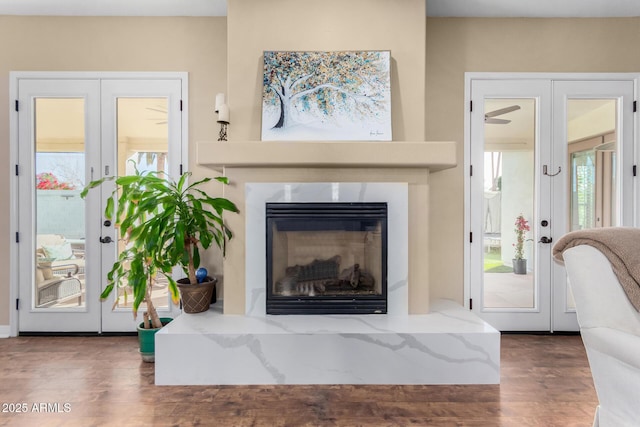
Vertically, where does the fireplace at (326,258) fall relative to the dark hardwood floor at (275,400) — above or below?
above

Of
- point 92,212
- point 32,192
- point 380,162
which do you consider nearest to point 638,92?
point 380,162

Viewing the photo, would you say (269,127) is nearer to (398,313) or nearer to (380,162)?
(380,162)

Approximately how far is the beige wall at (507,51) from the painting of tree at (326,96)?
73cm

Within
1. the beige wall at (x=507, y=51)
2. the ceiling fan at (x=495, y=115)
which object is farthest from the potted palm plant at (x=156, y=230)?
the ceiling fan at (x=495, y=115)

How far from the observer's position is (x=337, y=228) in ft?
9.11

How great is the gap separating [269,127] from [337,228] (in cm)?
86

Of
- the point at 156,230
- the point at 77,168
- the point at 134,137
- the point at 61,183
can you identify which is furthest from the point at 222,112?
the point at 61,183

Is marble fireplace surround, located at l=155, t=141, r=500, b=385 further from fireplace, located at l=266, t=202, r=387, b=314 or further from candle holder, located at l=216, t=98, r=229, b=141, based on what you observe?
candle holder, located at l=216, t=98, r=229, b=141

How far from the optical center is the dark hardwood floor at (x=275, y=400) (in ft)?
6.33

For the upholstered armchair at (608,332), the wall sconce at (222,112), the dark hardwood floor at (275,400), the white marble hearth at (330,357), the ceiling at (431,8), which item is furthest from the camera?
the ceiling at (431,8)

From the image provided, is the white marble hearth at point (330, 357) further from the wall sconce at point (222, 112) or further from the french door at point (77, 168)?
the wall sconce at point (222, 112)

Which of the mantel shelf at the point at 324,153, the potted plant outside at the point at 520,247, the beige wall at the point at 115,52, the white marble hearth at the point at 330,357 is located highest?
the beige wall at the point at 115,52

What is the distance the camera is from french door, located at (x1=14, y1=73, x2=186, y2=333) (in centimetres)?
320

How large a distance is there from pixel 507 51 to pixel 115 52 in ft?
10.8
